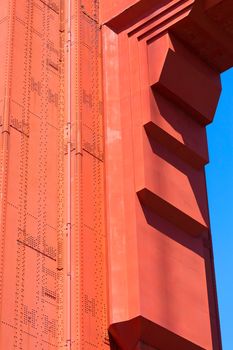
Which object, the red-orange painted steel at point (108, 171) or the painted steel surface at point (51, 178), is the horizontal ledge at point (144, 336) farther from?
the painted steel surface at point (51, 178)

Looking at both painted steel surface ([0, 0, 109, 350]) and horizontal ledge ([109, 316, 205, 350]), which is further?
horizontal ledge ([109, 316, 205, 350])

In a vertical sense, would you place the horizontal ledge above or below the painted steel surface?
below

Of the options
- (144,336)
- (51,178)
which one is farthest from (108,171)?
(144,336)

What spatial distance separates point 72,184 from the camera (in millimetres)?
16094

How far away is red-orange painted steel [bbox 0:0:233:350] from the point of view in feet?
48.5

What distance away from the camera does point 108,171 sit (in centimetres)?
1667

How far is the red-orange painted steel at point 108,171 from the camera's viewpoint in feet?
48.5

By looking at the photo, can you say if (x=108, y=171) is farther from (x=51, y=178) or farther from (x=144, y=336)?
(x=144, y=336)

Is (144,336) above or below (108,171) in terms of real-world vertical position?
below

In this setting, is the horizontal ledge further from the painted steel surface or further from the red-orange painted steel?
the painted steel surface

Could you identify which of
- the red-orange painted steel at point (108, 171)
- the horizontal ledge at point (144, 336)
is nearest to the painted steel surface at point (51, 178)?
the red-orange painted steel at point (108, 171)

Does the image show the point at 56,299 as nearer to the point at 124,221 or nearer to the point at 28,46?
the point at 124,221

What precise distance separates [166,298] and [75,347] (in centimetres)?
188

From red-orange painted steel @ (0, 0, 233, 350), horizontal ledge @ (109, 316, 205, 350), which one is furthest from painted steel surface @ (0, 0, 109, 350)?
horizontal ledge @ (109, 316, 205, 350)
